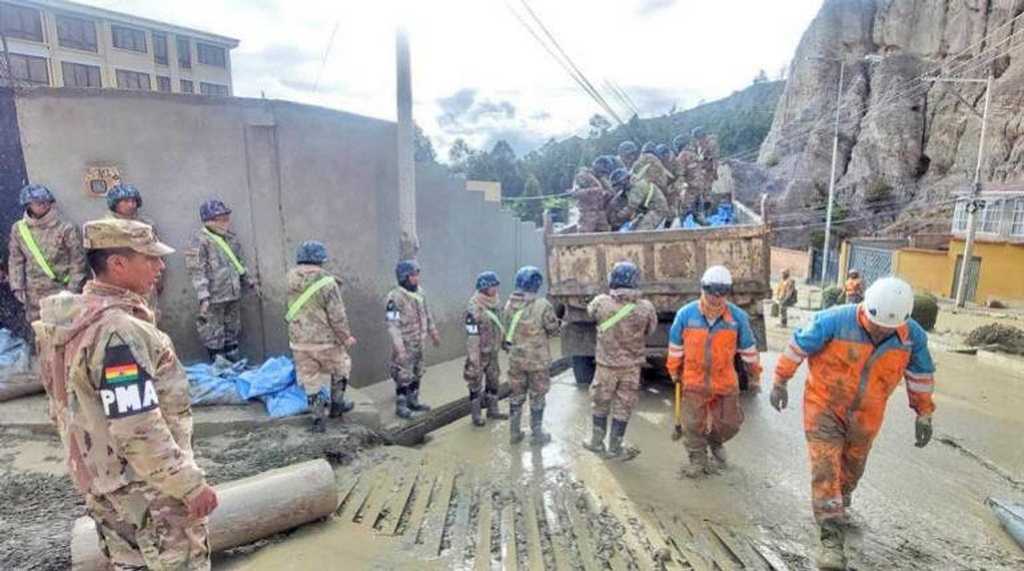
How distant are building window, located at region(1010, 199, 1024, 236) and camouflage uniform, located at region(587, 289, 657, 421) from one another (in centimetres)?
2192

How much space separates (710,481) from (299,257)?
374 centimetres

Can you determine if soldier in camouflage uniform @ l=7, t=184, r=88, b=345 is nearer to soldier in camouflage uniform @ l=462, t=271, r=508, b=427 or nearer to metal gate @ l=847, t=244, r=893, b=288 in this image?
soldier in camouflage uniform @ l=462, t=271, r=508, b=427

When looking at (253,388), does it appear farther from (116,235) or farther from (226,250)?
(116,235)

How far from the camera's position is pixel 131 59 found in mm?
27094

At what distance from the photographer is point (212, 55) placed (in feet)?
101

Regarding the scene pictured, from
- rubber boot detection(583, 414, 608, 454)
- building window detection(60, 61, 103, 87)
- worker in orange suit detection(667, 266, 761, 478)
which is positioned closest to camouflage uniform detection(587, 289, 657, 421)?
rubber boot detection(583, 414, 608, 454)

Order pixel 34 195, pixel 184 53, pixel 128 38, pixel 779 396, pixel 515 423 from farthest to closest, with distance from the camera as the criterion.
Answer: pixel 184 53 < pixel 128 38 < pixel 515 423 < pixel 34 195 < pixel 779 396

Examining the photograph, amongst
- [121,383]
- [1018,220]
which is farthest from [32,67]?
[1018,220]

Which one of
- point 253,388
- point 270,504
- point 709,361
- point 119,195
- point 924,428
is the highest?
point 119,195

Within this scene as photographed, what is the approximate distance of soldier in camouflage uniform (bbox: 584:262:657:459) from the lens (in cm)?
474

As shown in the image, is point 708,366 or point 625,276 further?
point 625,276

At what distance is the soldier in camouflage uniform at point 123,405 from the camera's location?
1.83 metres

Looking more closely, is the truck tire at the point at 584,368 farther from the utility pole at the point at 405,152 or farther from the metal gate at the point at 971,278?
the metal gate at the point at 971,278

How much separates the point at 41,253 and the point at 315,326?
2264mm
